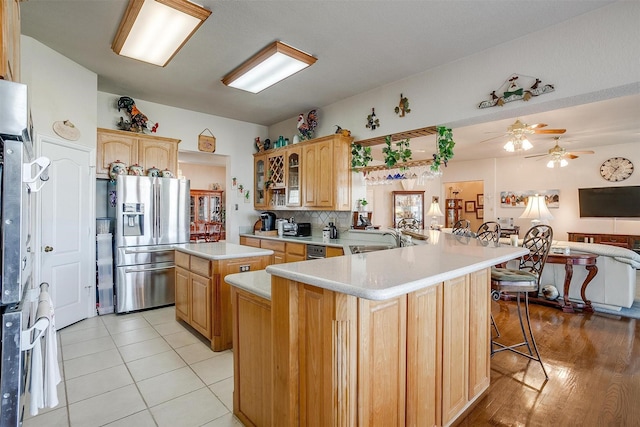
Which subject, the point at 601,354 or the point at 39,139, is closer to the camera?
the point at 601,354

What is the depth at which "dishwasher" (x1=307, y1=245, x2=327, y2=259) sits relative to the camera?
3.90 metres

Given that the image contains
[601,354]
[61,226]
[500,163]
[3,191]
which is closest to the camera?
[3,191]

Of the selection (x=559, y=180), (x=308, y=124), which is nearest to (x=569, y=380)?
(x=308, y=124)

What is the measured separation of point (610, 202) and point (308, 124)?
632 cm

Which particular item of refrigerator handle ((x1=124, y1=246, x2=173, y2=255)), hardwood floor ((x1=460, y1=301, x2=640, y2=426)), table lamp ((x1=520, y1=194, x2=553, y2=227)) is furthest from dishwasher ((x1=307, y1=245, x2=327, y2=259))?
table lamp ((x1=520, y1=194, x2=553, y2=227))

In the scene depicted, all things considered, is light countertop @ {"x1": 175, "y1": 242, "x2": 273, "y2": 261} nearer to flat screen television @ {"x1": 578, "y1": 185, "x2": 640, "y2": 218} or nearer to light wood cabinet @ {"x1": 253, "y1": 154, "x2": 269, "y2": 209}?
light wood cabinet @ {"x1": 253, "y1": 154, "x2": 269, "y2": 209}

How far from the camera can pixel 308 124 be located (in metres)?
4.48

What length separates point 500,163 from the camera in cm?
773

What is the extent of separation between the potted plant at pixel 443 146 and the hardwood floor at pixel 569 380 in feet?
6.18

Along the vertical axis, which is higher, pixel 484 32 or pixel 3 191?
pixel 484 32

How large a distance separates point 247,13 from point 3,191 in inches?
81.9

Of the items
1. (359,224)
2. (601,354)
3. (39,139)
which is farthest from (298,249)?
(601,354)

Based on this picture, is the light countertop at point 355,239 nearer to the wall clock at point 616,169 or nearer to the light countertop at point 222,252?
the light countertop at point 222,252

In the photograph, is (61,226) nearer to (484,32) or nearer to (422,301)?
(422,301)
